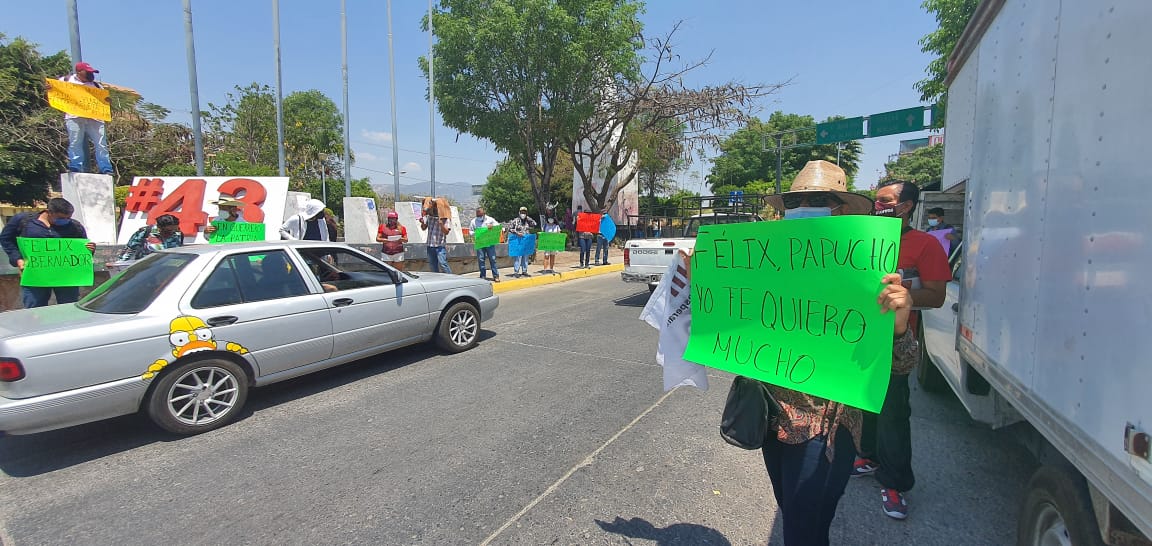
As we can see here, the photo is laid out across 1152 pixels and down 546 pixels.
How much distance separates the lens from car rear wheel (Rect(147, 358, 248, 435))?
3723 millimetres

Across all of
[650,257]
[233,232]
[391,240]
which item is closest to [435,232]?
[391,240]

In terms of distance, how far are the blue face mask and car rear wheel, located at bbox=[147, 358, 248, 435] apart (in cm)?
421

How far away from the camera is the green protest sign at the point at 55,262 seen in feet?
17.8

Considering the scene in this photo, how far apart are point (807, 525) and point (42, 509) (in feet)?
13.2

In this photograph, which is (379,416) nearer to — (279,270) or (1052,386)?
(279,270)

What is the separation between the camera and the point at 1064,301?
1.60 meters

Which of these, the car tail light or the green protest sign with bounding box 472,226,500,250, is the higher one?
the green protest sign with bounding box 472,226,500,250

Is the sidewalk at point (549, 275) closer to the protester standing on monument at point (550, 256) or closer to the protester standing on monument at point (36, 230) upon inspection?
the protester standing on monument at point (550, 256)

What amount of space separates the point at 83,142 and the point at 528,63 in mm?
13156

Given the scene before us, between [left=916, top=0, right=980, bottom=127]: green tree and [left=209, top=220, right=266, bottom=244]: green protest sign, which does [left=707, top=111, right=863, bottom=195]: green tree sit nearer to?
[left=916, top=0, right=980, bottom=127]: green tree

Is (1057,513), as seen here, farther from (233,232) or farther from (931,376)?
(233,232)

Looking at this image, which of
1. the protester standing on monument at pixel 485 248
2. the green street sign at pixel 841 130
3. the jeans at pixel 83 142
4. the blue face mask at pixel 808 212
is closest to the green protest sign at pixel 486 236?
the protester standing on monument at pixel 485 248

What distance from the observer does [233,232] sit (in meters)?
7.80

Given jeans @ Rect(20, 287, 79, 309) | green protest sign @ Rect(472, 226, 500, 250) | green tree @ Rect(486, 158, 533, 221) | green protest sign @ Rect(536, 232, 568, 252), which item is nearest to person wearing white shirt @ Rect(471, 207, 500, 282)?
green protest sign @ Rect(472, 226, 500, 250)
